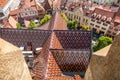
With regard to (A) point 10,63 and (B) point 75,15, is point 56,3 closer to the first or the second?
(B) point 75,15

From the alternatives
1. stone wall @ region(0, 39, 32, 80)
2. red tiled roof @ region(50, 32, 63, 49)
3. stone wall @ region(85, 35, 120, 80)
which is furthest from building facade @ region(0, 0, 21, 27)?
stone wall @ region(85, 35, 120, 80)

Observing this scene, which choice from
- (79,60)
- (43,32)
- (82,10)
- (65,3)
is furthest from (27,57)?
(65,3)

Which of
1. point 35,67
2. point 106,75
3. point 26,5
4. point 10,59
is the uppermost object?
point 10,59

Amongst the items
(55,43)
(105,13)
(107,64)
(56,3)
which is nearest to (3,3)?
(56,3)

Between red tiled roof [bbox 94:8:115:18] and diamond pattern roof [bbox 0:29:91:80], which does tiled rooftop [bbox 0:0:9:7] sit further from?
diamond pattern roof [bbox 0:29:91:80]

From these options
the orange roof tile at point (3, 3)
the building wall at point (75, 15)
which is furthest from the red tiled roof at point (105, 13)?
the orange roof tile at point (3, 3)

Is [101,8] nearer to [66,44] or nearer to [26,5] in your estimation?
[26,5]
